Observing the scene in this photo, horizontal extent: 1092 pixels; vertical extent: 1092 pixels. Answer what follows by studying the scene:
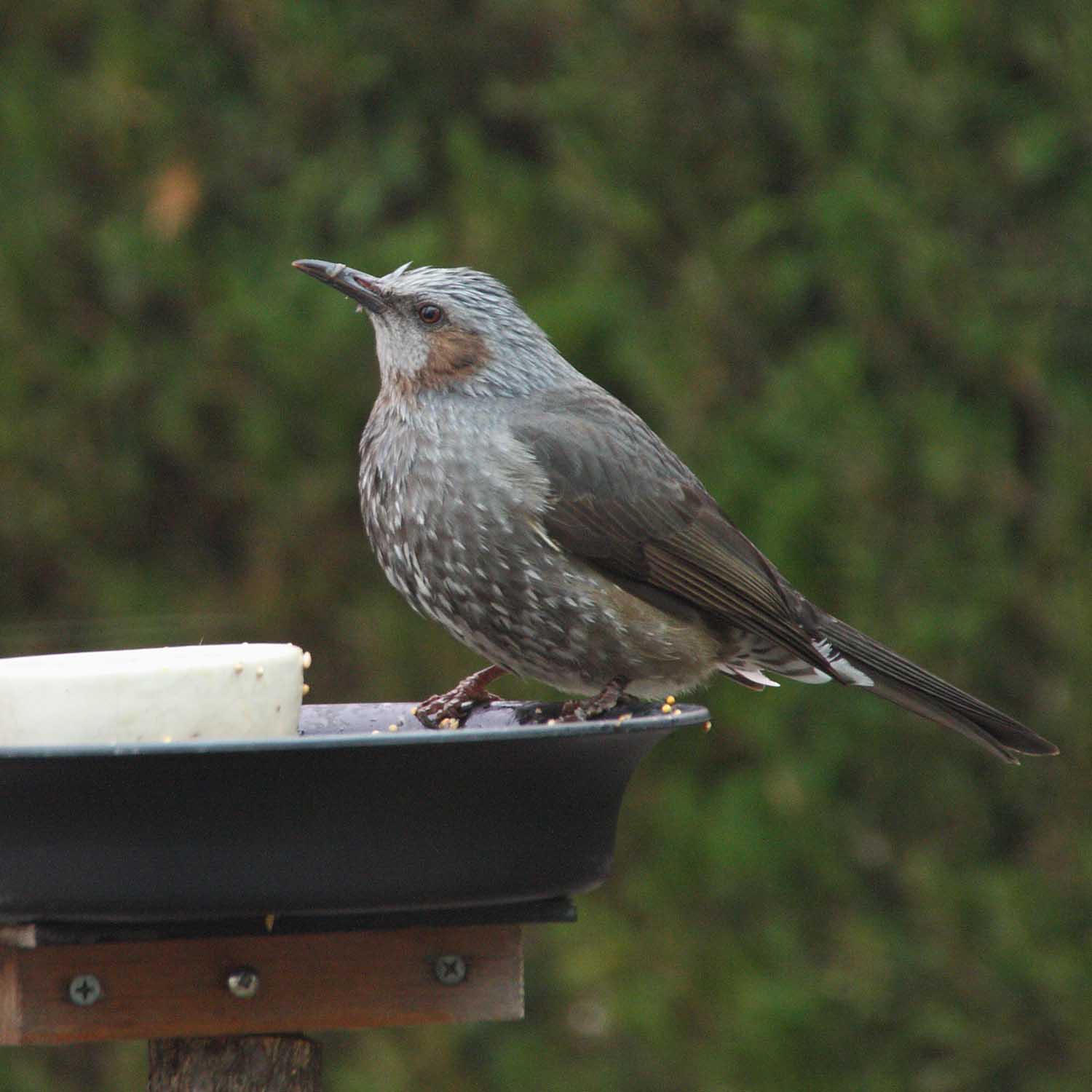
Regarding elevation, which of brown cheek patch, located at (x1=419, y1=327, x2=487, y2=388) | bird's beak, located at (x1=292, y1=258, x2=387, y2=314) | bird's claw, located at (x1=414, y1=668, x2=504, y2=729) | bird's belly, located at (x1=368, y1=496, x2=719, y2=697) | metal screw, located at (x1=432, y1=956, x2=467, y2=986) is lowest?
metal screw, located at (x1=432, y1=956, x2=467, y2=986)

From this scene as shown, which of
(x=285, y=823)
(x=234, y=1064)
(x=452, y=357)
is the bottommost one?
(x=234, y=1064)

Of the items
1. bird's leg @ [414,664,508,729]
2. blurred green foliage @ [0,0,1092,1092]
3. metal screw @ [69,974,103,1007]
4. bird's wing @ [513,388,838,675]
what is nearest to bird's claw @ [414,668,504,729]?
bird's leg @ [414,664,508,729]

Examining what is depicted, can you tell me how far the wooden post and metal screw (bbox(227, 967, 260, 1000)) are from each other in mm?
95

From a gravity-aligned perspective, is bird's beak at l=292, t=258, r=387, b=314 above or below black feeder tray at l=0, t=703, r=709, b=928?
above

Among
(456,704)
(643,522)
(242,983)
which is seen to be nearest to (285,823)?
(242,983)

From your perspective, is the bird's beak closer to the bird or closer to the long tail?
the bird

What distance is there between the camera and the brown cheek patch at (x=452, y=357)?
421 cm

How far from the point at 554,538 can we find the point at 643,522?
27 cm

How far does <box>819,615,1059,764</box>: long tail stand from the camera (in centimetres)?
405

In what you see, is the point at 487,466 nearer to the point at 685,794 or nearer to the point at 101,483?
the point at 685,794

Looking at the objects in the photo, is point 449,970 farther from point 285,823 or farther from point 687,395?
point 687,395

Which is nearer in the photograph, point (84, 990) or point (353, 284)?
point (84, 990)

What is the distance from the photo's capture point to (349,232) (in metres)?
5.94

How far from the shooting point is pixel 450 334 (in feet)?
14.0
